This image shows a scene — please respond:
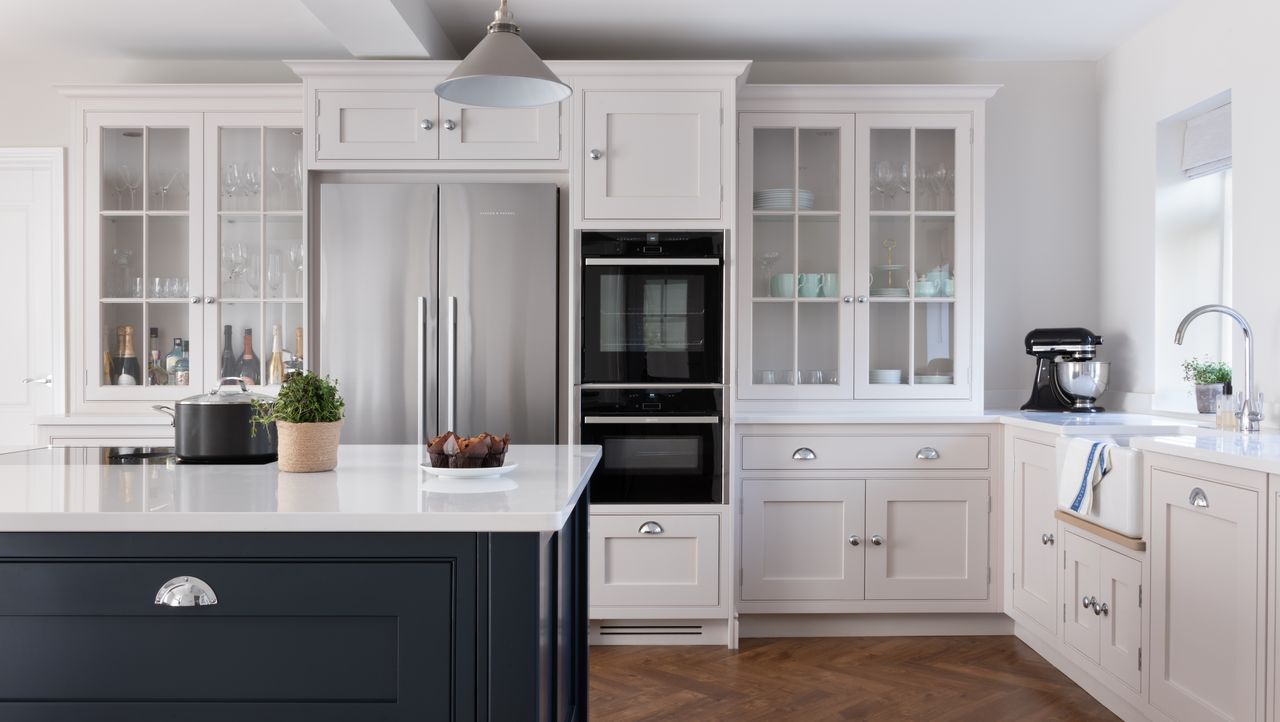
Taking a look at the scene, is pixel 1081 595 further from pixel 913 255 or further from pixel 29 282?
pixel 29 282

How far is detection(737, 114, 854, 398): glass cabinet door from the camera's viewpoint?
12.3 feet

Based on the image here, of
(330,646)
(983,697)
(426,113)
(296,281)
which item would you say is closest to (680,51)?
(426,113)

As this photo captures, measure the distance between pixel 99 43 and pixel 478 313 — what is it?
2.15 metres

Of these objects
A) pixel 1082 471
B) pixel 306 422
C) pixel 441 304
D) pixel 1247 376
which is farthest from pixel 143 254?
pixel 1247 376

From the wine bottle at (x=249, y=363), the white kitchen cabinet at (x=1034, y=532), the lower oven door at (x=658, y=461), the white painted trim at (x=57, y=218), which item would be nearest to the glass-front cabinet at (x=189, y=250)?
the wine bottle at (x=249, y=363)

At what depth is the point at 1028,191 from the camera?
4082 mm

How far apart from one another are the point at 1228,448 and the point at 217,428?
242 cm

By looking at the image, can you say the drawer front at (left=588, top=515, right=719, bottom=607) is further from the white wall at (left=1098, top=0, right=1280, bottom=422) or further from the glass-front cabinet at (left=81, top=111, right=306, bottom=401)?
the white wall at (left=1098, top=0, right=1280, bottom=422)

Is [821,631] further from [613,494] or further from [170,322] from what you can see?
[170,322]

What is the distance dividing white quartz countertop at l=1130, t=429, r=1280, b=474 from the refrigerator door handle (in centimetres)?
235

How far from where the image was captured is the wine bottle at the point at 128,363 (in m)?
3.79

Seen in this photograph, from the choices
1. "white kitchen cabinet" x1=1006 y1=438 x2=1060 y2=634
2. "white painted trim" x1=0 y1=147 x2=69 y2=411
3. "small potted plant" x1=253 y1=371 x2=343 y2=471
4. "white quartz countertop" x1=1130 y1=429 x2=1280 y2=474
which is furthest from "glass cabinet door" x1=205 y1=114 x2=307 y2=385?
"white quartz countertop" x1=1130 y1=429 x2=1280 y2=474

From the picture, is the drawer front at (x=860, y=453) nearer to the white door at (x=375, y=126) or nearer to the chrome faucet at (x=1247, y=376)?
the chrome faucet at (x=1247, y=376)

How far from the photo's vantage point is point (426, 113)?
11.6 feet
